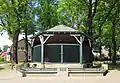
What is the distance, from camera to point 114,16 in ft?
146

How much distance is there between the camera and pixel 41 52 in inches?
1282

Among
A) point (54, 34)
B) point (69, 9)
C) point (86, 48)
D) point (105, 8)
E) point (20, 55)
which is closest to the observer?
point (54, 34)

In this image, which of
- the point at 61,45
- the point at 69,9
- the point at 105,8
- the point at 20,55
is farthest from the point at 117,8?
the point at 20,55

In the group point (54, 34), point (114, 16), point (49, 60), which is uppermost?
point (114, 16)

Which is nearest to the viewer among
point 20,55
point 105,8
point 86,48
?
point 86,48

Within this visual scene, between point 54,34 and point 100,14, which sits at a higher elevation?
point 100,14

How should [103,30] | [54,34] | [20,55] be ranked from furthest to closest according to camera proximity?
[20,55] → [103,30] → [54,34]

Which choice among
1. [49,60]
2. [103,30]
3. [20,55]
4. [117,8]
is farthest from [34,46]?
[20,55]

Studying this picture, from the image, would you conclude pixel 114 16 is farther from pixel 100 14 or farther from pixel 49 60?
pixel 49 60

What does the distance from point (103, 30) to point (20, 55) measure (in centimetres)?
3058

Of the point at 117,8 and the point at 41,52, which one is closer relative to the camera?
the point at 41,52

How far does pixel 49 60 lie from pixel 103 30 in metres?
20.0

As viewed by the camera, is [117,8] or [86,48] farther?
[117,8]

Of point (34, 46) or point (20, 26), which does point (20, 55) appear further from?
point (34, 46)
